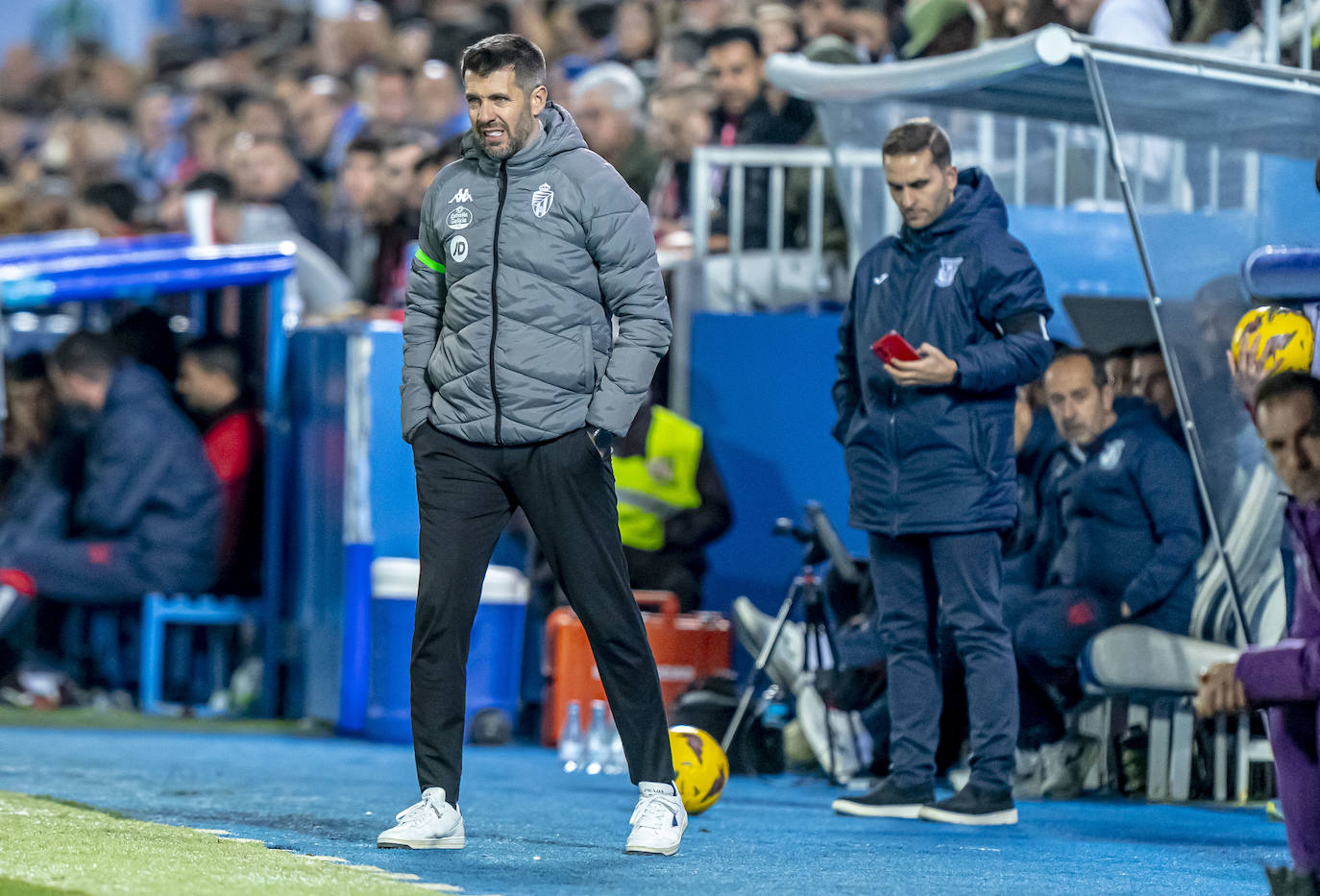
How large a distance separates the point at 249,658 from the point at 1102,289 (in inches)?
181

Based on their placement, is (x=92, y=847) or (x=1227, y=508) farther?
(x=1227, y=508)

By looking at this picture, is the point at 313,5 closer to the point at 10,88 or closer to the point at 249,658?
the point at 10,88

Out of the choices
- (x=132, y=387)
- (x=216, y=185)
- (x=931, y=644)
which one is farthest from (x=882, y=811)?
(x=216, y=185)

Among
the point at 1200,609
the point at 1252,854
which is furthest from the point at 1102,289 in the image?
the point at 1252,854

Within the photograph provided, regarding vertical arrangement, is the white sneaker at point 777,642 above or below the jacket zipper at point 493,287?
below

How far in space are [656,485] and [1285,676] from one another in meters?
5.50

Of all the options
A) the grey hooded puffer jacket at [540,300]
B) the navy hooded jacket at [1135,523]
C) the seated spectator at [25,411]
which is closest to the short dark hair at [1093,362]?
the navy hooded jacket at [1135,523]

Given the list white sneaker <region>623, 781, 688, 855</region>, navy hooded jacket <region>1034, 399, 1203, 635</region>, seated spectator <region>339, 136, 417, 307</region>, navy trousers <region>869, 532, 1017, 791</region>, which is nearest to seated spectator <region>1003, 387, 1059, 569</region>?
navy hooded jacket <region>1034, 399, 1203, 635</region>

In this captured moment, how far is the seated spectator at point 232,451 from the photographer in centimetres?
1038

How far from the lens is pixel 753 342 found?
9758 mm

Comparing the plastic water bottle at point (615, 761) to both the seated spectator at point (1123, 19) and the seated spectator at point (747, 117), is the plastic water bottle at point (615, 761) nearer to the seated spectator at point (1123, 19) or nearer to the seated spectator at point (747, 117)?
the seated spectator at point (747, 117)

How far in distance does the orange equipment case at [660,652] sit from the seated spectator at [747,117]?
209 cm

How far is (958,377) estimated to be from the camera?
6.30 metres

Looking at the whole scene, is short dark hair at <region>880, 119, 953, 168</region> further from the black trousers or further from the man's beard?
the black trousers
